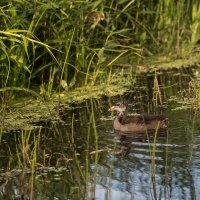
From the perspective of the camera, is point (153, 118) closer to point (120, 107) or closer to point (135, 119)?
point (135, 119)

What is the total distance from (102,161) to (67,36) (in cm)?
283

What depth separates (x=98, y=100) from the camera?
30.0ft

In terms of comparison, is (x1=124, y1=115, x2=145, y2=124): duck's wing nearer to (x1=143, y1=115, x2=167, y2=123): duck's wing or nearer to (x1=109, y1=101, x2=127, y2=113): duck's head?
(x1=143, y1=115, x2=167, y2=123): duck's wing

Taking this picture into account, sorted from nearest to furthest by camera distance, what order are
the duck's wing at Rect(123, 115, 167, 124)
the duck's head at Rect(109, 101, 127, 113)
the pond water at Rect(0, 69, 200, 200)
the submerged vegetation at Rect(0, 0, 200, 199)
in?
the pond water at Rect(0, 69, 200, 200) < the submerged vegetation at Rect(0, 0, 200, 199) < the duck's wing at Rect(123, 115, 167, 124) < the duck's head at Rect(109, 101, 127, 113)

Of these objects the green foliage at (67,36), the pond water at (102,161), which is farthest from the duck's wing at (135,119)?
the green foliage at (67,36)

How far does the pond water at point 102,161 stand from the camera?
229 inches

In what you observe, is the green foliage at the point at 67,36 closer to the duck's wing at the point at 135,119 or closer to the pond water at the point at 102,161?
the pond water at the point at 102,161

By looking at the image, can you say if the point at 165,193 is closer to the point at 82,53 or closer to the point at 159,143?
the point at 159,143

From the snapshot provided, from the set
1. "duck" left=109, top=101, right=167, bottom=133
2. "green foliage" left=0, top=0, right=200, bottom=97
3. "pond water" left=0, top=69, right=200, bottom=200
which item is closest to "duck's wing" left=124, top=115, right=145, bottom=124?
"duck" left=109, top=101, right=167, bottom=133

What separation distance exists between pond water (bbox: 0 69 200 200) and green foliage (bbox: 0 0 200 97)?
2.29ft

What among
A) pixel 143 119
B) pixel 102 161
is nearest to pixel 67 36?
pixel 143 119

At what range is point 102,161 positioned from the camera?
21.8 ft

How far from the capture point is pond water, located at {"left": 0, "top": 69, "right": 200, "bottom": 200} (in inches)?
229

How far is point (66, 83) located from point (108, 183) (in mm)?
3279
